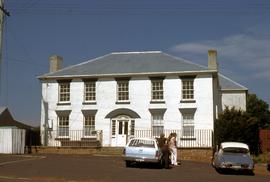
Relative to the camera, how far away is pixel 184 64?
40875mm

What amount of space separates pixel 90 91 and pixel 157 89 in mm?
5626

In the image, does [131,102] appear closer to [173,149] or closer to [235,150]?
[173,149]

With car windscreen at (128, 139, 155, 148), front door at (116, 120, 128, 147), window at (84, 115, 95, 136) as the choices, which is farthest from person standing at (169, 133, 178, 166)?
window at (84, 115, 95, 136)

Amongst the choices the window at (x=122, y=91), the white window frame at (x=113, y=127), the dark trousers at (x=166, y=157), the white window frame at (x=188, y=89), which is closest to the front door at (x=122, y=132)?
the white window frame at (x=113, y=127)

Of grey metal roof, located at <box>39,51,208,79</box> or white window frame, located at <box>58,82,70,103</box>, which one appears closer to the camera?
grey metal roof, located at <box>39,51,208,79</box>

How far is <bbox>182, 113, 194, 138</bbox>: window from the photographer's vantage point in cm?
3869

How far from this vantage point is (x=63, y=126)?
1614 inches

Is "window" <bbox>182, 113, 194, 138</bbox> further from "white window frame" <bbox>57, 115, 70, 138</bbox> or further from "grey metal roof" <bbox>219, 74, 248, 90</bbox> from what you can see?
"grey metal roof" <bbox>219, 74, 248, 90</bbox>

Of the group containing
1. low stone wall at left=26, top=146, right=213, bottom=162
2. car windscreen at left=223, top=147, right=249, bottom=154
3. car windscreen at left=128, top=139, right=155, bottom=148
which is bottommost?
low stone wall at left=26, top=146, right=213, bottom=162

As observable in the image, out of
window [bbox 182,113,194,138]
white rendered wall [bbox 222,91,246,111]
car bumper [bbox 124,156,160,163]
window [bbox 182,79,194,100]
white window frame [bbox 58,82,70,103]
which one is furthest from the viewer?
white rendered wall [bbox 222,91,246,111]

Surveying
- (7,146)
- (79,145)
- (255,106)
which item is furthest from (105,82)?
(255,106)

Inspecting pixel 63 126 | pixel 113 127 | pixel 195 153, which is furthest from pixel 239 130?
pixel 63 126

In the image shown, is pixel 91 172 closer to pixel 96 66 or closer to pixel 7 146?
pixel 7 146

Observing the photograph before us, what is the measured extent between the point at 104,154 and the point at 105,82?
8.12m
